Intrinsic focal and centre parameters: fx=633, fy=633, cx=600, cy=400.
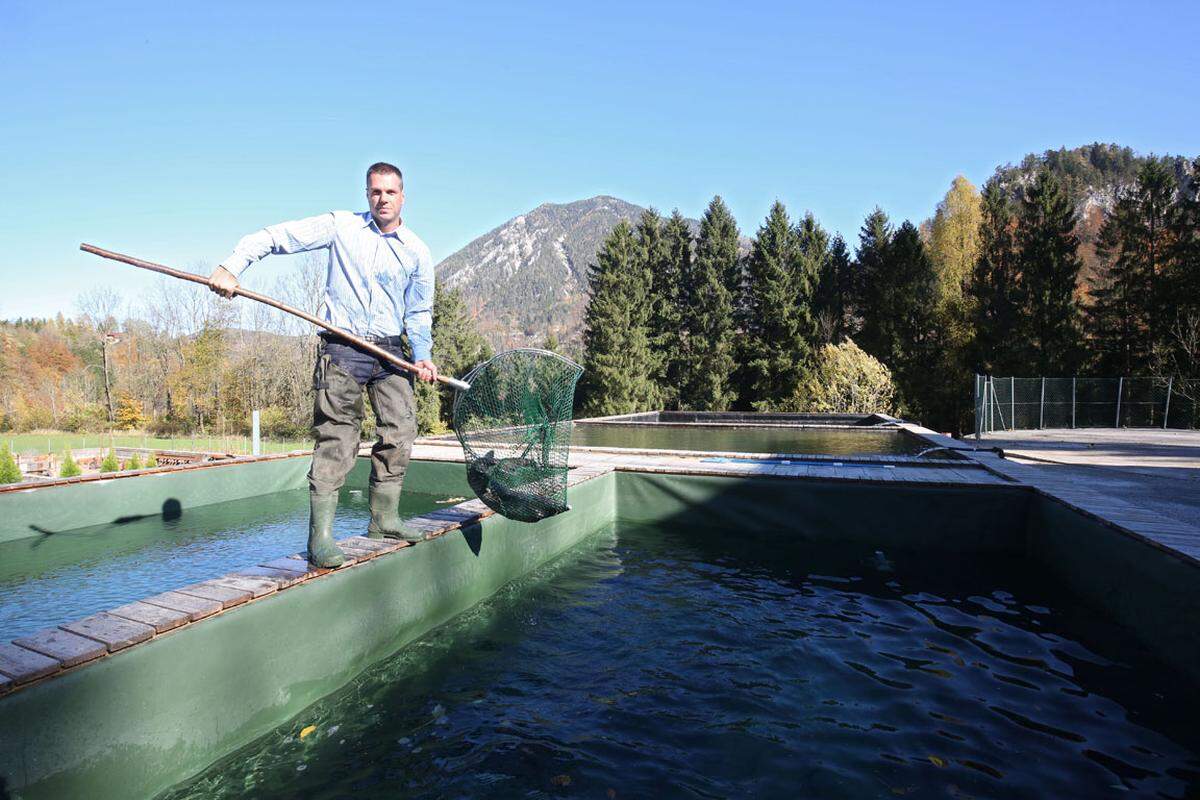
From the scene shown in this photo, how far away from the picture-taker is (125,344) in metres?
26.5

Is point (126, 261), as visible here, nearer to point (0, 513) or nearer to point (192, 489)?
point (0, 513)

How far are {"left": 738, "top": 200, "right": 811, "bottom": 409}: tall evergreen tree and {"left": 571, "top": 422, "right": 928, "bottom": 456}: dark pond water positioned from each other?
12.1 metres

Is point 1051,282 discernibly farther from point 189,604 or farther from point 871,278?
point 189,604

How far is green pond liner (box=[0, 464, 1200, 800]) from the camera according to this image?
1854 millimetres

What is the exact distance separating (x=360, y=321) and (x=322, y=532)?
3.15 ft

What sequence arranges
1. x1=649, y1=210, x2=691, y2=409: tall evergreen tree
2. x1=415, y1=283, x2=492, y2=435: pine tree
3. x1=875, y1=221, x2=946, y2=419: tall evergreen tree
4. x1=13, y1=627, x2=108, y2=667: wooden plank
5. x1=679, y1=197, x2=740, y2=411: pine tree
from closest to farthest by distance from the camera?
x1=13, y1=627, x2=108, y2=667: wooden plank
x1=415, y1=283, x2=492, y2=435: pine tree
x1=875, y1=221, x2=946, y2=419: tall evergreen tree
x1=679, y1=197, x2=740, y2=411: pine tree
x1=649, y1=210, x2=691, y2=409: tall evergreen tree

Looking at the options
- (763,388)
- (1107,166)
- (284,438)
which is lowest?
(284,438)

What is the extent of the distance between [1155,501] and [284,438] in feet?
66.0

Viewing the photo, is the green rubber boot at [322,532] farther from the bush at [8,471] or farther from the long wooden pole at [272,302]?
the bush at [8,471]

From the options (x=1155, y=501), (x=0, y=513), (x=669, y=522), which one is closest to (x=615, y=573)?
(x=669, y=522)

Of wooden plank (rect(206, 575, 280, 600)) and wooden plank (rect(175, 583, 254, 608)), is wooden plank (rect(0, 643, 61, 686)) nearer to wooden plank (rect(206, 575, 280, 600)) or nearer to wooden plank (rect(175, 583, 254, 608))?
wooden plank (rect(175, 583, 254, 608))

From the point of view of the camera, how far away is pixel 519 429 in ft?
13.1

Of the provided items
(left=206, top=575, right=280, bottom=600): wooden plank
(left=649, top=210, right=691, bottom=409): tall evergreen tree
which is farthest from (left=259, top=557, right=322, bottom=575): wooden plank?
(left=649, top=210, right=691, bottom=409): tall evergreen tree

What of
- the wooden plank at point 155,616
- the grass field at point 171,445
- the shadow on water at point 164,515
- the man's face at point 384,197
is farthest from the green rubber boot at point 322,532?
the grass field at point 171,445
